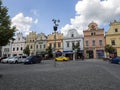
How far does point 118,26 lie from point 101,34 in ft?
18.0

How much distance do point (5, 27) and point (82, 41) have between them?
3726 centimetres

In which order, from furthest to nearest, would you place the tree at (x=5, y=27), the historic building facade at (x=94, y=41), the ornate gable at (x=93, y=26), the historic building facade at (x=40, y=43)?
the historic building facade at (x=40, y=43)
the ornate gable at (x=93, y=26)
the historic building facade at (x=94, y=41)
the tree at (x=5, y=27)

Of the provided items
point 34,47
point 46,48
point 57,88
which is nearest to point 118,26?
point 46,48

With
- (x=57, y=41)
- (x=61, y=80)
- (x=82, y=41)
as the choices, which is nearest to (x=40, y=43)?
(x=57, y=41)

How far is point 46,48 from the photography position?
61656mm

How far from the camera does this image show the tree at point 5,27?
2281 centimetres

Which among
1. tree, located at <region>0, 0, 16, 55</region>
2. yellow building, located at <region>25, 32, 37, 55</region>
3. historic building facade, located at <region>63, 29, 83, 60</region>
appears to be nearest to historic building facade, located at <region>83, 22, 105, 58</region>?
historic building facade, located at <region>63, 29, 83, 60</region>

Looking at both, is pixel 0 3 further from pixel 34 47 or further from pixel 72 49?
pixel 34 47

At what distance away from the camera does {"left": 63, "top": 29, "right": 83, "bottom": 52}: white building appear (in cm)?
5835

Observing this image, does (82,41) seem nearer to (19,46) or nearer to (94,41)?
(94,41)

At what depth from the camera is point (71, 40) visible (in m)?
59.6

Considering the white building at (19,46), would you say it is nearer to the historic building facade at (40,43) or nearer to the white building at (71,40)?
the historic building facade at (40,43)

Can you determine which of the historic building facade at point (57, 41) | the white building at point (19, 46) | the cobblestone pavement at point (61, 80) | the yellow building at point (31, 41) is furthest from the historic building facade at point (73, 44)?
the cobblestone pavement at point (61, 80)

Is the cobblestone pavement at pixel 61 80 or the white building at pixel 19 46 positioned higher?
the white building at pixel 19 46
